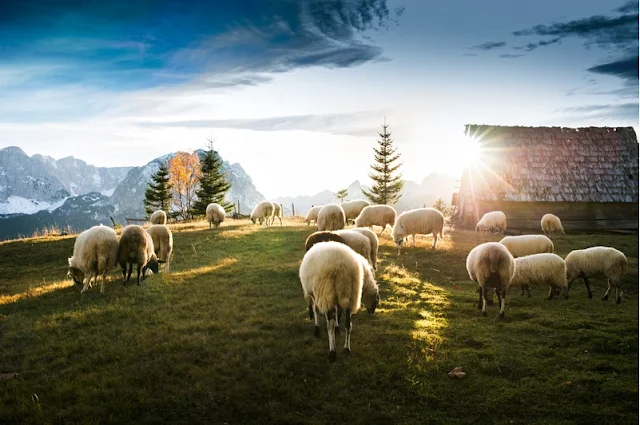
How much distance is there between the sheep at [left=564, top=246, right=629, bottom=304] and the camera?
1235 centimetres

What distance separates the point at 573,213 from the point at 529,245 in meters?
16.6

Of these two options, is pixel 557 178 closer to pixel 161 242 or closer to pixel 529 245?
pixel 529 245

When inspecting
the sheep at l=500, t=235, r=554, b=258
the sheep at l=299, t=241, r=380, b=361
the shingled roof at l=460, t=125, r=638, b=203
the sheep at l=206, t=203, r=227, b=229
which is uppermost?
the shingled roof at l=460, t=125, r=638, b=203

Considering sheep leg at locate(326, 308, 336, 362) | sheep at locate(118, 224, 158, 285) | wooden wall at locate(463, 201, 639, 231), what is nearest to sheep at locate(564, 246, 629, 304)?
sheep leg at locate(326, 308, 336, 362)

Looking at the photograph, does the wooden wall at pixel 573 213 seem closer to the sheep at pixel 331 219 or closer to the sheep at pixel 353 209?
the sheep at pixel 353 209

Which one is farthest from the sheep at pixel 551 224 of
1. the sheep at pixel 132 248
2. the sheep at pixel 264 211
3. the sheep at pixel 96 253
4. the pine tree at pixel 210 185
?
the pine tree at pixel 210 185

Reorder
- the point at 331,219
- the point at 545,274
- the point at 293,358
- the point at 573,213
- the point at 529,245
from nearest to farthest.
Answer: the point at 293,358
the point at 545,274
the point at 529,245
the point at 331,219
the point at 573,213

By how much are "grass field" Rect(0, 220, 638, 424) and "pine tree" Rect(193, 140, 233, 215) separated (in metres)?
37.1

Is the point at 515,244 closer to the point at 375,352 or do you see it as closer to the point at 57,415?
the point at 375,352

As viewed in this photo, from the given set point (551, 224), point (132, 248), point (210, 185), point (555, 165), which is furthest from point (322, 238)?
point (210, 185)

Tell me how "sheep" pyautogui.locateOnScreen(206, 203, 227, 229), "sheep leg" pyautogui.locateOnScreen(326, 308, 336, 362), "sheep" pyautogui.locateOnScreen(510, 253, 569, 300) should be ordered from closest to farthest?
"sheep leg" pyautogui.locateOnScreen(326, 308, 336, 362)
"sheep" pyautogui.locateOnScreen(510, 253, 569, 300)
"sheep" pyautogui.locateOnScreen(206, 203, 227, 229)

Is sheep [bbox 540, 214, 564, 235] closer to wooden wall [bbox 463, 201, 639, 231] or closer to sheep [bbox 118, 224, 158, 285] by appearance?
Answer: wooden wall [bbox 463, 201, 639, 231]

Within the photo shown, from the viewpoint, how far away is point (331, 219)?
65.4 ft

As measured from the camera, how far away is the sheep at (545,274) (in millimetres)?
12438
